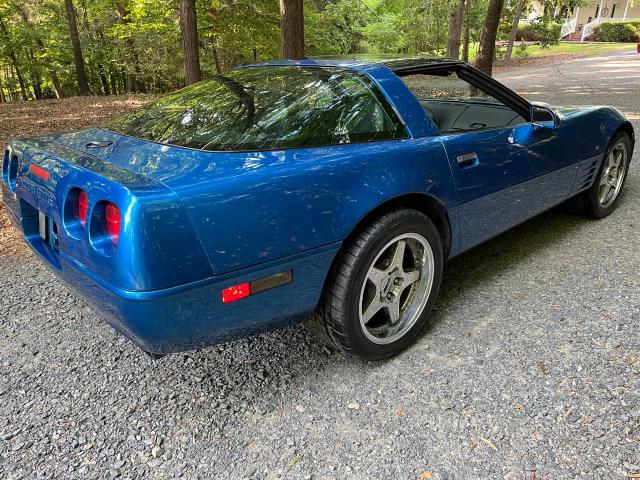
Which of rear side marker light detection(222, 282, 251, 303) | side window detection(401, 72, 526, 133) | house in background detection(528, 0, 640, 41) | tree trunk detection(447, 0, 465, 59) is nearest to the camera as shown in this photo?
rear side marker light detection(222, 282, 251, 303)

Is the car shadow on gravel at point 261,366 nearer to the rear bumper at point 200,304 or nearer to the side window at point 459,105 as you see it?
the rear bumper at point 200,304

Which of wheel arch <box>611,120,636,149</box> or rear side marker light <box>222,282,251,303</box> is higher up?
wheel arch <box>611,120,636,149</box>

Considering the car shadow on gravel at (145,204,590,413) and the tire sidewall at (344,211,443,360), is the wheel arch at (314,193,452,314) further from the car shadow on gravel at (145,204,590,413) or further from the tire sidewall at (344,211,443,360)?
the car shadow on gravel at (145,204,590,413)

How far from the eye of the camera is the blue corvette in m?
1.65

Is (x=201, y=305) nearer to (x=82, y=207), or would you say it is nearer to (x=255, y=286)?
(x=255, y=286)

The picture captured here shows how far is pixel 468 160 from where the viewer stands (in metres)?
2.55

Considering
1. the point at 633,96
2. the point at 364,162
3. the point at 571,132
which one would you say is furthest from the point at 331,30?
the point at 364,162

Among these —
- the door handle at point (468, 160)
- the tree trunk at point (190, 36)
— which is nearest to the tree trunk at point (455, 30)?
the tree trunk at point (190, 36)

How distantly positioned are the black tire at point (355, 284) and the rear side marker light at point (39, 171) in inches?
51.3

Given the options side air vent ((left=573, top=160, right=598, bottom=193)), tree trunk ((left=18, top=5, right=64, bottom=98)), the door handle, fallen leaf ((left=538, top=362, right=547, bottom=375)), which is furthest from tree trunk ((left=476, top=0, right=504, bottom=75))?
tree trunk ((left=18, top=5, right=64, bottom=98))

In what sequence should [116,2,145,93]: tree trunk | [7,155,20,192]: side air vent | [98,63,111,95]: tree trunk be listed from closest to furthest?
[7,155,20,192]: side air vent
[116,2,145,93]: tree trunk
[98,63,111,95]: tree trunk

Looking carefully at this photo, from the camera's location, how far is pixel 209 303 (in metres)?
1.72

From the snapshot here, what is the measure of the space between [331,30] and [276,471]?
18.5m

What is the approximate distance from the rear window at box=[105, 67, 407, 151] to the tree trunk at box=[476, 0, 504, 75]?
916 cm
